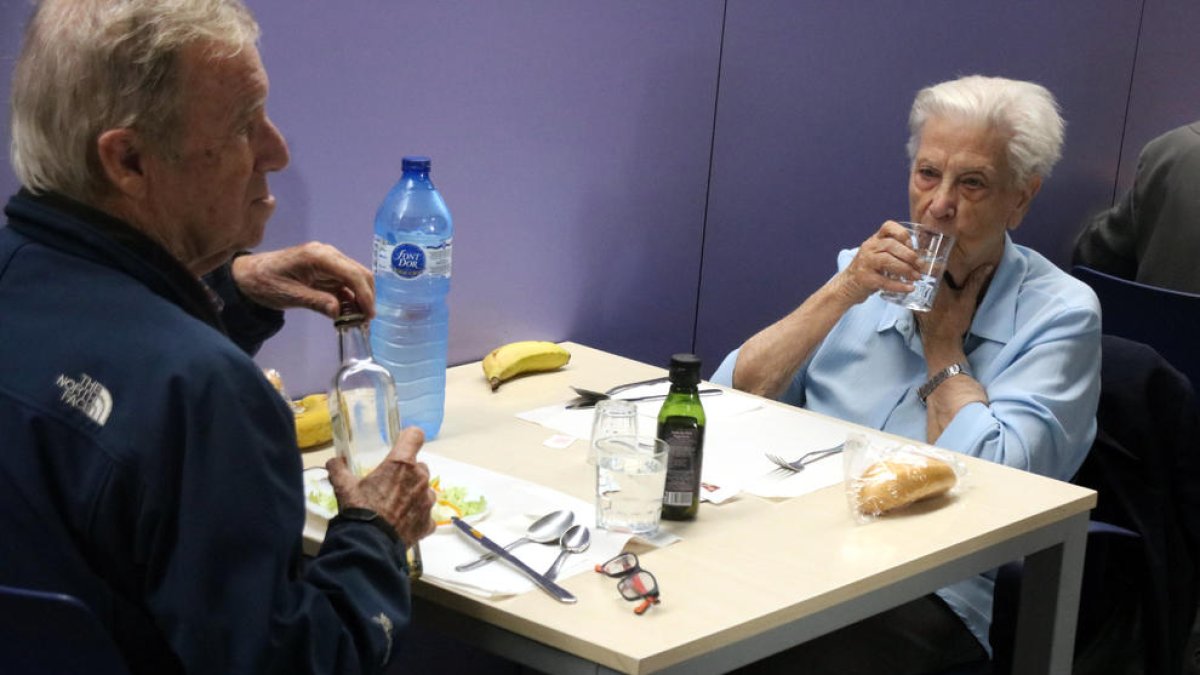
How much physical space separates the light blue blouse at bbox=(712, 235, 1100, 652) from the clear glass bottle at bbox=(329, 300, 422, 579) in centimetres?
90

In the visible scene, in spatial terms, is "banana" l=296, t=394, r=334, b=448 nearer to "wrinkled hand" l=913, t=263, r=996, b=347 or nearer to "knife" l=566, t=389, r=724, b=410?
"knife" l=566, t=389, r=724, b=410

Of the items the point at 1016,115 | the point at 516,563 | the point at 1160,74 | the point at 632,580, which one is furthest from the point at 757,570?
the point at 1160,74

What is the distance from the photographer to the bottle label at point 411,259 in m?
2.07

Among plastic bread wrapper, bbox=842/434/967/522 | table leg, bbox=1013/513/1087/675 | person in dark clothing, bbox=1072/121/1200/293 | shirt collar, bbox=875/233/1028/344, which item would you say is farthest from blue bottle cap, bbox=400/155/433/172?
person in dark clothing, bbox=1072/121/1200/293

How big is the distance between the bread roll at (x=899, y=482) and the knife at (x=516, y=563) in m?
0.51

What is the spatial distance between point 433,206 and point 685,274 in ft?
3.05

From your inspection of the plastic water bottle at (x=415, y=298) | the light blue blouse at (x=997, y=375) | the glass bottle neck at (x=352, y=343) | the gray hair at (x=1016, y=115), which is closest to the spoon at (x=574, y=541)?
the glass bottle neck at (x=352, y=343)

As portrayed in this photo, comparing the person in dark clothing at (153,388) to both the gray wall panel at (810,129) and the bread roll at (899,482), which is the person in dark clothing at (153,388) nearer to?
the bread roll at (899,482)

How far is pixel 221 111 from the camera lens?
4.52 feet

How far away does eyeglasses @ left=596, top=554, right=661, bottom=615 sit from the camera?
152 cm

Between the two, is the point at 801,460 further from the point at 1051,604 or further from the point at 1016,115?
the point at 1016,115

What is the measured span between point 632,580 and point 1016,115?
1282 millimetres

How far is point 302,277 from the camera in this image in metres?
1.89

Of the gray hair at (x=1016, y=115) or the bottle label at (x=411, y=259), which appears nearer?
the bottle label at (x=411, y=259)
